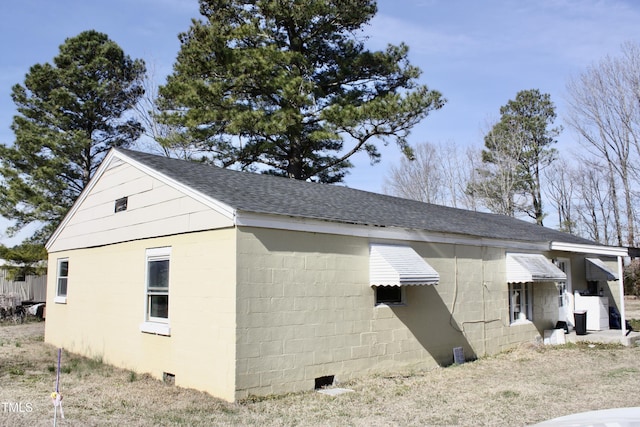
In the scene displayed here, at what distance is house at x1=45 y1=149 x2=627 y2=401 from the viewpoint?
27.5 ft

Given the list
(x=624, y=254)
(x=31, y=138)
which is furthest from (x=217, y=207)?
(x=31, y=138)

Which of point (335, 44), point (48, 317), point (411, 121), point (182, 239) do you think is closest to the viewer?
point (182, 239)

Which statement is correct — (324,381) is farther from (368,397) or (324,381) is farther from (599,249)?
(599,249)

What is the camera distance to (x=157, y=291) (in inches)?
399

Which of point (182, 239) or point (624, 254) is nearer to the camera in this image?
point (182, 239)

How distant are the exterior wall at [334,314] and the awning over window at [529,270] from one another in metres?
1.13

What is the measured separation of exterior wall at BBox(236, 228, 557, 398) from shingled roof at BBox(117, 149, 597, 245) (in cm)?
45

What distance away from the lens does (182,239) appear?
9484 mm

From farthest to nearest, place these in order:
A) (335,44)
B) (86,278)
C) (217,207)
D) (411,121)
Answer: (335,44)
(411,121)
(86,278)
(217,207)

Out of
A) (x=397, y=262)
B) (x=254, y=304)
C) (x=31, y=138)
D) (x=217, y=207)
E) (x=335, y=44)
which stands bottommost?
(x=254, y=304)

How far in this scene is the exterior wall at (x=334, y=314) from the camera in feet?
27.1

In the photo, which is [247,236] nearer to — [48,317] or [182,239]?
[182,239]

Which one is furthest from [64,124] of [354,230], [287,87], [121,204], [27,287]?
[354,230]

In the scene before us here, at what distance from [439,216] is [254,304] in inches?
286
